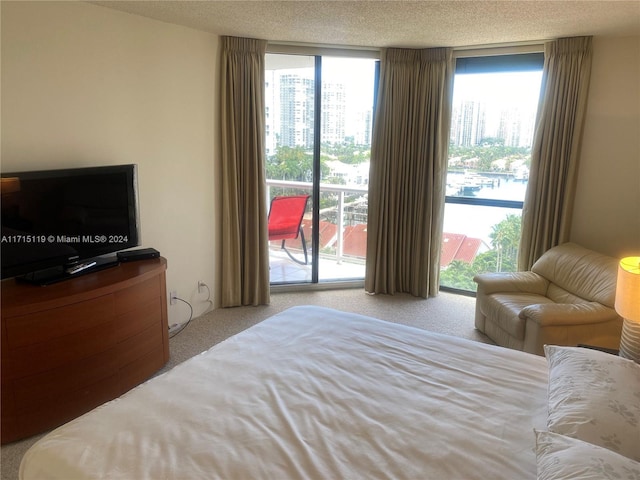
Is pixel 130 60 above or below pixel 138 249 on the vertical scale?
above

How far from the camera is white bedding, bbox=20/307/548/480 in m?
1.35

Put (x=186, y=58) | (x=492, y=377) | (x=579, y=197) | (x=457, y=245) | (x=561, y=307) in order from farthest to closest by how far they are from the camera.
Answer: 1. (x=457, y=245)
2. (x=579, y=197)
3. (x=186, y=58)
4. (x=561, y=307)
5. (x=492, y=377)

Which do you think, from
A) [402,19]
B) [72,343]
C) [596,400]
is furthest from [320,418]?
[402,19]

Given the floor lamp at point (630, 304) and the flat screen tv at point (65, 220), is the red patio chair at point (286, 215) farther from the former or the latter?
the floor lamp at point (630, 304)

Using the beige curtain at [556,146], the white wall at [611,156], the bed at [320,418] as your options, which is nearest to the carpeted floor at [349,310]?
the beige curtain at [556,146]

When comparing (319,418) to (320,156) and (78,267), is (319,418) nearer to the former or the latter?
(78,267)

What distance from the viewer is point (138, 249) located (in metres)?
3.24

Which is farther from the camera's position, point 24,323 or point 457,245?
point 457,245

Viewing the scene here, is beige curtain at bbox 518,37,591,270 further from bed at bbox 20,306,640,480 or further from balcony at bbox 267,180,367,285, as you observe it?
bed at bbox 20,306,640,480

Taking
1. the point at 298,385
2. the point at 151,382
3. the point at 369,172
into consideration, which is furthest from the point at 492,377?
the point at 369,172

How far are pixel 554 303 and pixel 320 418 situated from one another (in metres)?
2.48

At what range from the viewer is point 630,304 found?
2.15m

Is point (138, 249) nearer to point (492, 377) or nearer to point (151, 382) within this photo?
point (151, 382)

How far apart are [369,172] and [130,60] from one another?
2.31 meters
